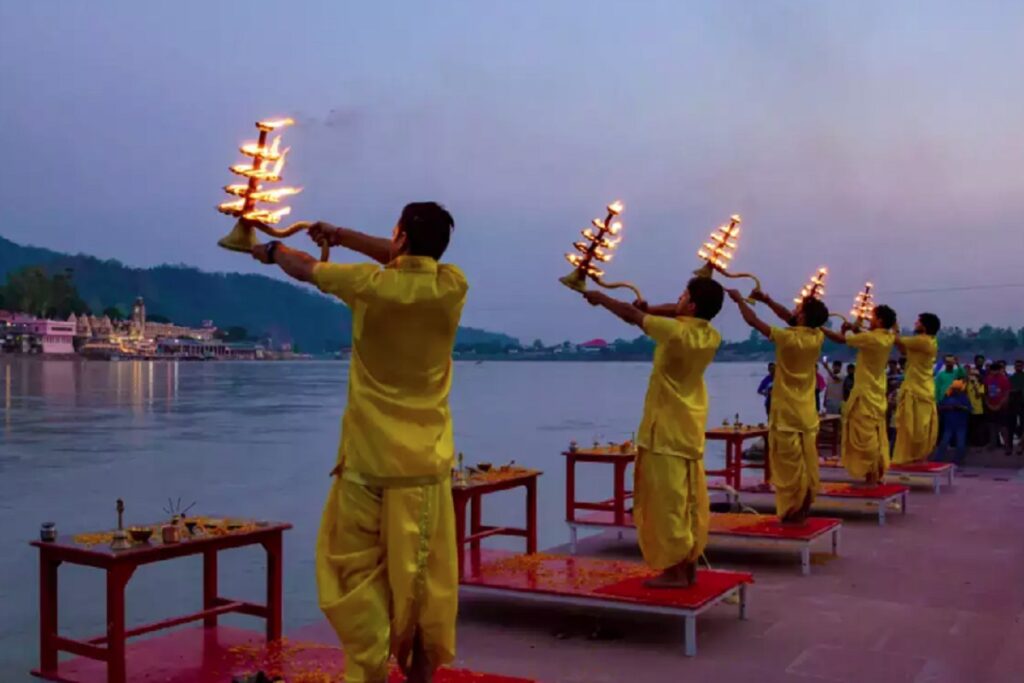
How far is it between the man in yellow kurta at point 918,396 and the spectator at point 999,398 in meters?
3.49

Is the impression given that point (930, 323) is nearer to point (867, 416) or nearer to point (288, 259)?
point (867, 416)

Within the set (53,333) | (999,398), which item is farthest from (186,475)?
(53,333)

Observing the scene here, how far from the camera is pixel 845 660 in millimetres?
6289

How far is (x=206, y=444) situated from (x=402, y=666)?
18443 mm

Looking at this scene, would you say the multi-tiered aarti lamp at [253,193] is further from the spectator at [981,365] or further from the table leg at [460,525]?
the spectator at [981,365]

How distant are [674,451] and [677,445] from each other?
4cm

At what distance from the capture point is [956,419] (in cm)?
1753

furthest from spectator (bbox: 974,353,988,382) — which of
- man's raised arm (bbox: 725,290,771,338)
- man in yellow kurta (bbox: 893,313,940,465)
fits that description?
man's raised arm (bbox: 725,290,771,338)

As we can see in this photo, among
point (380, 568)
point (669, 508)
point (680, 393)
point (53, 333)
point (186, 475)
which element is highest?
point (53, 333)

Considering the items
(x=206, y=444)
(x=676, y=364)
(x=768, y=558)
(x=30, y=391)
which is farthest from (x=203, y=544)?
(x=30, y=391)

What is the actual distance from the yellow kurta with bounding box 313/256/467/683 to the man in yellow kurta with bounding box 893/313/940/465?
980cm

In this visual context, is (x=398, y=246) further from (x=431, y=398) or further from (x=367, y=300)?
(x=431, y=398)

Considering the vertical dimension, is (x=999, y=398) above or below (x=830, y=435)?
above

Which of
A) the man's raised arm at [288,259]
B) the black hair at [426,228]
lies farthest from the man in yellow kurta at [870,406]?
the man's raised arm at [288,259]
